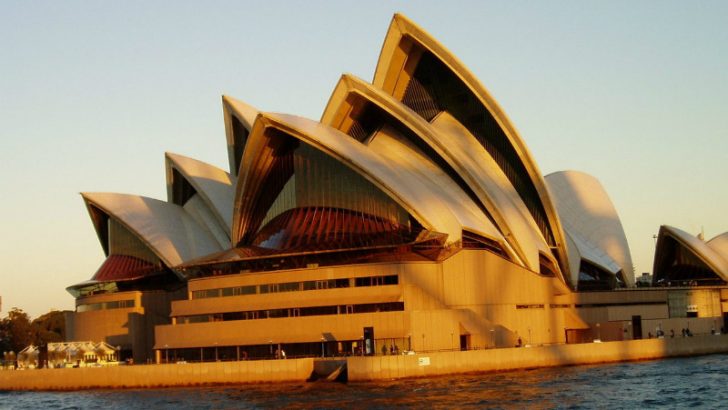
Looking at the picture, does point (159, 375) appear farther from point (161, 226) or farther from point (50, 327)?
point (50, 327)

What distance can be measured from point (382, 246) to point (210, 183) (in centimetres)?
1999

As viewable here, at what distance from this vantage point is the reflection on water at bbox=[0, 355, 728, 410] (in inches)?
1756

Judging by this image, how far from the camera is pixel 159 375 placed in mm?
61656

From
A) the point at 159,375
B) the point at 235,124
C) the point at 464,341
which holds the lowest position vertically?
the point at 159,375

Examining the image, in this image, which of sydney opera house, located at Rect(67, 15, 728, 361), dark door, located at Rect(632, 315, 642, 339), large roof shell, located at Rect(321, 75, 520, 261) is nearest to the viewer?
sydney opera house, located at Rect(67, 15, 728, 361)

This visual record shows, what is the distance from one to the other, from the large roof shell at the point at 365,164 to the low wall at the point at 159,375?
39.6 feet

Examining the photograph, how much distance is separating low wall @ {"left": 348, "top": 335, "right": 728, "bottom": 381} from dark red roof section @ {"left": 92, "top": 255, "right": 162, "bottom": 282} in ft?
89.8

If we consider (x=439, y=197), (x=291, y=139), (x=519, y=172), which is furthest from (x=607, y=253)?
(x=291, y=139)

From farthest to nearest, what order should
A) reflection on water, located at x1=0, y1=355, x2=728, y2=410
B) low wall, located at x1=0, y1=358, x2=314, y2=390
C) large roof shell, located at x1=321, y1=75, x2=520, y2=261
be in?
1. large roof shell, located at x1=321, y1=75, x2=520, y2=261
2. low wall, located at x1=0, y1=358, x2=314, y2=390
3. reflection on water, located at x1=0, y1=355, x2=728, y2=410

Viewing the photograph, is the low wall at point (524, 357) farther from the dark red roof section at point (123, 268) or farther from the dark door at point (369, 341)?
the dark red roof section at point (123, 268)

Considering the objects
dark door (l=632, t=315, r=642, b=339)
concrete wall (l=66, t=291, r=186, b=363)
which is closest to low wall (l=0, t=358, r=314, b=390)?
concrete wall (l=66, t=291, r=186, b=363)

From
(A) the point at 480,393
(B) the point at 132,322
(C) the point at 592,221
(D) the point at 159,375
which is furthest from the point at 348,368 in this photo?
(C) the point at 592,221

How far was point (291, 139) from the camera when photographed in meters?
70.0

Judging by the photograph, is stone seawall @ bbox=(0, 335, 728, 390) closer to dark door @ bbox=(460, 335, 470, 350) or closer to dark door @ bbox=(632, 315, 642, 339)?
dark door @ bbox=(460, 335, 470, 350)
